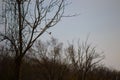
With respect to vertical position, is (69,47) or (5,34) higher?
(69,47)

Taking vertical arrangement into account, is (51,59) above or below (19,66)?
above

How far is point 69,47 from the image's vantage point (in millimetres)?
35469

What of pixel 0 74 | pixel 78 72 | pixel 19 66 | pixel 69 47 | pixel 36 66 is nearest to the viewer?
pixel 19 66

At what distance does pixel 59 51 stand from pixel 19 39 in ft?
100

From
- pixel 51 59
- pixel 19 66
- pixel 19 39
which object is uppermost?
pixel 51 59

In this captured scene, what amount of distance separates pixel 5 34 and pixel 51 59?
29.8m

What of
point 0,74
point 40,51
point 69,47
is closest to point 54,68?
point 40,51

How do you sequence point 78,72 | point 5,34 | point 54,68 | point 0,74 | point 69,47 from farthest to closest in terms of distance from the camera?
point 54,68 < point 69,47 < point 78,72 < point 0,74 < point 5,34

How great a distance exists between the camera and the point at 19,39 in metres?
11.7

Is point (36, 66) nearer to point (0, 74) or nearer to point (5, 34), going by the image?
point (0, 74)

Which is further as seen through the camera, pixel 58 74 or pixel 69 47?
pixel 58 74

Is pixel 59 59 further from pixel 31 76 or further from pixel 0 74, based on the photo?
pixel 0 74

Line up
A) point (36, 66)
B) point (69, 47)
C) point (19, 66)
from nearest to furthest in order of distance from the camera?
point (19, 66)
point (69, 47)
point (36, 66)

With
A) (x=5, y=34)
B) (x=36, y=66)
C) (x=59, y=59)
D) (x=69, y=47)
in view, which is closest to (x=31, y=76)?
(x=36, y=66)
